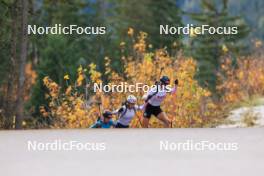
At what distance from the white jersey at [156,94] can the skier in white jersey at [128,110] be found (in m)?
0.09

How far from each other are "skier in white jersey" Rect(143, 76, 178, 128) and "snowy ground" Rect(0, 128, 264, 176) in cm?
19

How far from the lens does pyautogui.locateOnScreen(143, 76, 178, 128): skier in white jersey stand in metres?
4.91

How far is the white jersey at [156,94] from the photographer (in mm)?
4910

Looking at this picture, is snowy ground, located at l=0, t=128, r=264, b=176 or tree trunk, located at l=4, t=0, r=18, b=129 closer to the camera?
tree trunk, located at l=4, t=0, r=18, b=129

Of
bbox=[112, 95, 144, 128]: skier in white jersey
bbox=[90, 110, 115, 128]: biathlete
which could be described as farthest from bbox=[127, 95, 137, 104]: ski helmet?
bbox=[90, 110, 115, 128]: biathlete

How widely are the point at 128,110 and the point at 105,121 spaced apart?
19 centimetres

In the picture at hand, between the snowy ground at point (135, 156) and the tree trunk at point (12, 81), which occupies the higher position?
the tree trunk at point (12, 81)

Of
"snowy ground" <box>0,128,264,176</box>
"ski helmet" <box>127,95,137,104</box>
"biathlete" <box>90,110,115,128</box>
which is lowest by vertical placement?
"snowy ground" <box>0,128,264,176</box>

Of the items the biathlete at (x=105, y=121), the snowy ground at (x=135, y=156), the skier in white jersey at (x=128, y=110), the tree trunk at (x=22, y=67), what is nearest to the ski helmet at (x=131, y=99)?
the skier in white jersey at (x=128, y=110)

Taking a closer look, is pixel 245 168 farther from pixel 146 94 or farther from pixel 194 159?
pixel 146 94

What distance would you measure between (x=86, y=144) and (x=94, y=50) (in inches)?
29.4

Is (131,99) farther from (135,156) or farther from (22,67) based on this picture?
(22,67)

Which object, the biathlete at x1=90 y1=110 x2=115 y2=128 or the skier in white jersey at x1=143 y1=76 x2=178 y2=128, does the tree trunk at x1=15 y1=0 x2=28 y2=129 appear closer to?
the biathlete at x1=90 y1=110 x2=115 y2=128

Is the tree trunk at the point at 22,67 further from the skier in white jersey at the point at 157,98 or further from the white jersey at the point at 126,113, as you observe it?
the skier in white jersey at the point at 157,98
